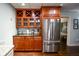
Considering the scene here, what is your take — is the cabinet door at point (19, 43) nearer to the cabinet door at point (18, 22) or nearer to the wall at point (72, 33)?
the cabinet door at point (18, 22)

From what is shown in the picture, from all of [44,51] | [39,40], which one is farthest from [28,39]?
[44,51]

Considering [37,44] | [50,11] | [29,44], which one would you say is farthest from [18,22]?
[50,11]

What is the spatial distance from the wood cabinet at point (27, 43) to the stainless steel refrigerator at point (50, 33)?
0.34 m

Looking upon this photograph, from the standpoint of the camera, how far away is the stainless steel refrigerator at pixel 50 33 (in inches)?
224

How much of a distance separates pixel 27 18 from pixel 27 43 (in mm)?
1339

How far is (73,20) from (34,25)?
2659 mm

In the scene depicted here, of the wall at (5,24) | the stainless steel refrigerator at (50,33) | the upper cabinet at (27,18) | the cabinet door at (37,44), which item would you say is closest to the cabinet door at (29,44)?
the cabinet door at (37,44)

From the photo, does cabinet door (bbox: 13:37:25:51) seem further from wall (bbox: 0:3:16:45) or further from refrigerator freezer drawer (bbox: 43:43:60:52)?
refrigerator freezer drawer (bbox: 43:43:60:52)

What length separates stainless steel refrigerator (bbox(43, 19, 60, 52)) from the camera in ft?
18.6

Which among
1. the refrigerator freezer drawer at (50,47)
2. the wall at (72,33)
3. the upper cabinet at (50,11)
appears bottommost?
the refrigerator freezer drawer at (50,47)

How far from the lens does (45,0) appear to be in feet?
2.86

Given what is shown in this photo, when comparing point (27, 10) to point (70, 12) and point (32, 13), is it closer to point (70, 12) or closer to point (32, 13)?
point (32, 13)

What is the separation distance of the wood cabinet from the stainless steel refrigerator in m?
0.34

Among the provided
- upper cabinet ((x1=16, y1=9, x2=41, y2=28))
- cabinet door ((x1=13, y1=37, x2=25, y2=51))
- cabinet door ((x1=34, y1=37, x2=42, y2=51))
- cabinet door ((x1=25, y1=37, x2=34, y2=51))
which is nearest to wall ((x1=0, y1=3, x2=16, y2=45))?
cabinet door ((x1=13, y1=37, x2=25, y2=51))
